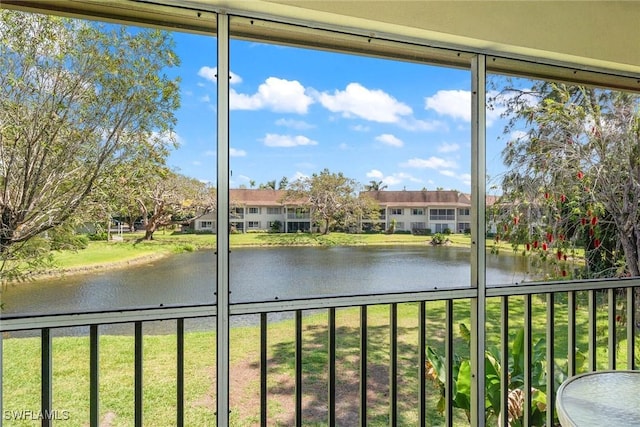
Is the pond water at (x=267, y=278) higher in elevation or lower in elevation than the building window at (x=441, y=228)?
lower

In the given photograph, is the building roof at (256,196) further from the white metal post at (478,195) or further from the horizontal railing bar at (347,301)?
the white metal post at (478,195)

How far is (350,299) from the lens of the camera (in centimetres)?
180

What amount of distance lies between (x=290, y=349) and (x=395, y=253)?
685 mm

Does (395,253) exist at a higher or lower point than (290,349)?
higher

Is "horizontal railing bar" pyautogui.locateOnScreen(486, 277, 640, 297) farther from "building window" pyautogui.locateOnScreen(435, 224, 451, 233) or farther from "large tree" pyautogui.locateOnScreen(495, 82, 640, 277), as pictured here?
"building window" pyautogui.locateOnScreen(435, 224, 451, 233)

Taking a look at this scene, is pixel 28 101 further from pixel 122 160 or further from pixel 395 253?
pixel 395 253

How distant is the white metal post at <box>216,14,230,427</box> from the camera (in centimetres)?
162

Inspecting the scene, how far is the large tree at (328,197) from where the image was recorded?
1788 mm

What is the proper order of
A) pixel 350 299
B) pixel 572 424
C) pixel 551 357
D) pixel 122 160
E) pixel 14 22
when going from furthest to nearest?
1. pixel 551 357
2. pixel 350 299
3. pixel 122 160
4. pixel 14 22
5. pixel 572 424

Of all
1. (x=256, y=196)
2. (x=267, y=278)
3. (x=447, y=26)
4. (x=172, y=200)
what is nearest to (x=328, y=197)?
(x=256, y=196)

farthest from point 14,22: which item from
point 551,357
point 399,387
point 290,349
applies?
point 551,357

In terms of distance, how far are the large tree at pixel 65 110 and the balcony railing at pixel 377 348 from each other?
1.48ft

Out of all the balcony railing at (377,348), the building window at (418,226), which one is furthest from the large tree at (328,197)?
the balcony railing at (377,348)

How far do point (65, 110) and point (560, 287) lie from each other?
8.39ft
